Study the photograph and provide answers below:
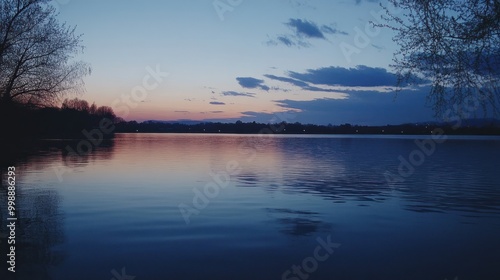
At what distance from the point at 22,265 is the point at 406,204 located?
A: 53.8ft

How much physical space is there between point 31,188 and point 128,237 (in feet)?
42.8

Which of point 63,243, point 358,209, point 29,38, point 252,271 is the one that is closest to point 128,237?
point 63,243

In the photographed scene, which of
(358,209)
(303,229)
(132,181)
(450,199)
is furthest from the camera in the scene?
(132,181)

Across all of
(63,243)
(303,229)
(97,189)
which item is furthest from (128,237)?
(97,189)

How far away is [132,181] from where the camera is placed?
91.1 feet

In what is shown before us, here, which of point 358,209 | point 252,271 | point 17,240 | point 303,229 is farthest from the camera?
point 358,209

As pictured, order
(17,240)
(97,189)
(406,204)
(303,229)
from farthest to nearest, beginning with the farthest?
(97,189)
(406,204)
(303,229)
(17,240)

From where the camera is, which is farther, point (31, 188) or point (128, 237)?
point (31, 188)

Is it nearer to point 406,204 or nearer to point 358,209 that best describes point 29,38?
point 358,209

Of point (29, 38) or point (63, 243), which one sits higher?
point (29, 38)

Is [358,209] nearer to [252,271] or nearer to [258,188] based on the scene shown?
[258,188]

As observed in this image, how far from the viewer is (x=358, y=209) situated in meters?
18.1

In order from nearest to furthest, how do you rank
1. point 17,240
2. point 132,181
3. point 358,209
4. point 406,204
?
point 17,240, point 358,209, point 406,204, point 132,181

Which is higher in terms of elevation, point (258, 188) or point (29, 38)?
point (29, 38)
